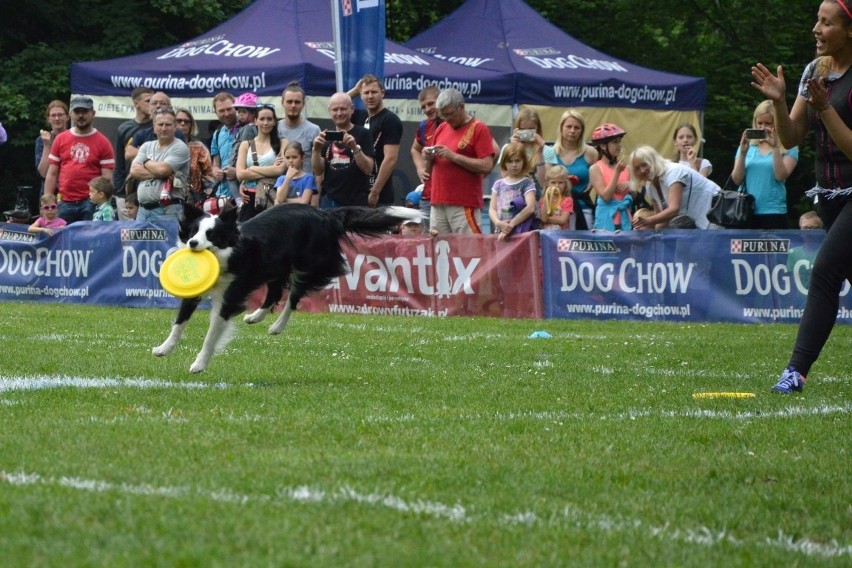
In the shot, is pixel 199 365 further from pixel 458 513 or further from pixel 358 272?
pixel 358 272

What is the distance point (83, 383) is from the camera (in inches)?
292

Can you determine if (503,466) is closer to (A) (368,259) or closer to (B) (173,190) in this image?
(A) (368,259)

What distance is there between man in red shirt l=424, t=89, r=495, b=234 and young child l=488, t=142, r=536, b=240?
0.26 meters

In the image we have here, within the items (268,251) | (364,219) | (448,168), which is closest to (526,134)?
(448,168)

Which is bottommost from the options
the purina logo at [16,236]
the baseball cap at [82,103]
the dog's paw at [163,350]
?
the dog's paw at [163,350]

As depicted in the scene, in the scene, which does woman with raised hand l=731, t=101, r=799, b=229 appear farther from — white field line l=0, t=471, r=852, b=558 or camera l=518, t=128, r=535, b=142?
white field line l=0, t=471, r=852, b=558

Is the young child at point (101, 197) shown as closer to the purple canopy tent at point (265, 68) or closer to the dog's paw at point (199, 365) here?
the purple canopy tent at point (265, 68)

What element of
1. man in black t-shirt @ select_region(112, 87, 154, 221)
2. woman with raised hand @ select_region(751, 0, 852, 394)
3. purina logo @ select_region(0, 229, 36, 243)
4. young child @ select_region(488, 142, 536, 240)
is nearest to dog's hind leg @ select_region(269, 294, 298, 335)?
woman with raised hand @ select_region(751, 0, 852, 394)

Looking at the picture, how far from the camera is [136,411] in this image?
6270 millimetres

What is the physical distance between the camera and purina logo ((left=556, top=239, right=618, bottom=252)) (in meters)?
13.6

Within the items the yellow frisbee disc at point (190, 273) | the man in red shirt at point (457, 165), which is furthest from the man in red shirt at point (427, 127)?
the yellow frisbee disc at point (190, 273)

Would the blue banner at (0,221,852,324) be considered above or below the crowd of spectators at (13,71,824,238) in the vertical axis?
below

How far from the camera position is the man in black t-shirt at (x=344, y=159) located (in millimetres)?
13594

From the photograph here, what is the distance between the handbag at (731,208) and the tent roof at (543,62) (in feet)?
23.1
